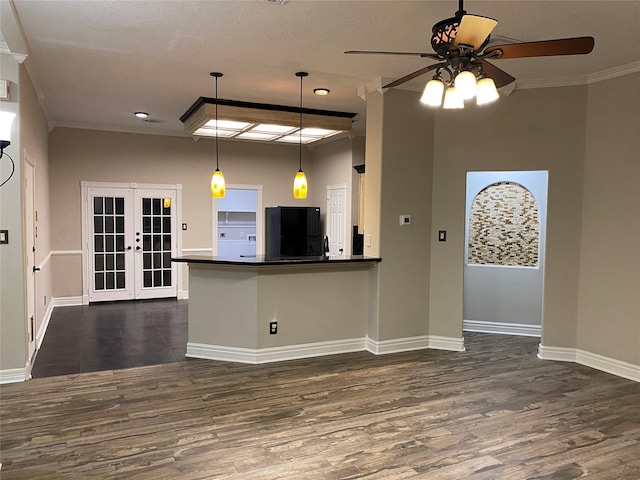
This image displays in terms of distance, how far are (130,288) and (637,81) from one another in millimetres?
7069

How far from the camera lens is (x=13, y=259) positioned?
3797mm

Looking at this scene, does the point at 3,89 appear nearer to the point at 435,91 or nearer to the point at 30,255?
the point at 30,255

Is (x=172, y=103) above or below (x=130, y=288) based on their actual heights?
above

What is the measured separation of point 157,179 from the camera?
7.50 meters

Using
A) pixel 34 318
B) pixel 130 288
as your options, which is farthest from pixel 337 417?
pixel 130 288

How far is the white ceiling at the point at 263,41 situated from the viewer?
9.84 ft

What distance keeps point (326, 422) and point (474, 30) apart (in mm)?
2516

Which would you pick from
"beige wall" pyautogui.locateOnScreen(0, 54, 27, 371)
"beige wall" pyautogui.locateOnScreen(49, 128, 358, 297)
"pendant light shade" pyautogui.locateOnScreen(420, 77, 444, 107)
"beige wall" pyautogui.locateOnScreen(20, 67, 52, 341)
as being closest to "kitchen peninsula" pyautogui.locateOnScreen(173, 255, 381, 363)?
"beige wall" pyautogui.locateOnScreen(0, 54, 27, 371)

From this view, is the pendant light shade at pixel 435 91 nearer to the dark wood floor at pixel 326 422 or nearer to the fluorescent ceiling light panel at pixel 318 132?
the dark wood floor at pixel 326 422

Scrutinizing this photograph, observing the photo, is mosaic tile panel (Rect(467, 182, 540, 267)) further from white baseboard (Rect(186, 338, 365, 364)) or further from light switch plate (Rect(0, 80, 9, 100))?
light switch plate (Rect(0, 80, 9, 100))

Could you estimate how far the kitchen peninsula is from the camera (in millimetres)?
4434

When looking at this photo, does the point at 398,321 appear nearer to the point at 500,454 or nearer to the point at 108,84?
the point at 500,454

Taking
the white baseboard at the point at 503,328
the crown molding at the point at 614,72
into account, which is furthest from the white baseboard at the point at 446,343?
the crown molding at the point at 614,72

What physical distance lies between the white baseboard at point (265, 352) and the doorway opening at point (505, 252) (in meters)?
1.98
